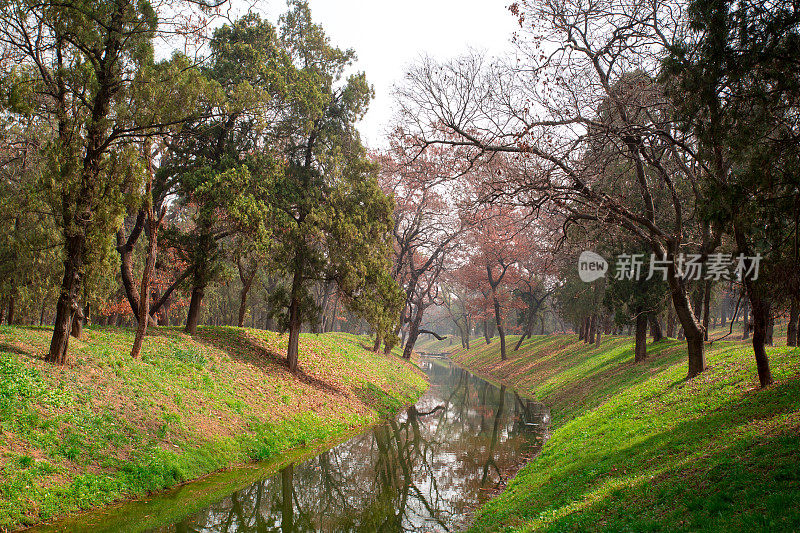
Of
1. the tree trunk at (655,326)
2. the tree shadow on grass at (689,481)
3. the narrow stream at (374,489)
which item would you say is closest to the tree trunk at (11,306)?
the narrow stream at (374,489)

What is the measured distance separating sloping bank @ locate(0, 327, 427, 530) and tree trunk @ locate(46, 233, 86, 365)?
40cm

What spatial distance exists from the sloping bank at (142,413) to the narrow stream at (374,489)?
2.33 feet

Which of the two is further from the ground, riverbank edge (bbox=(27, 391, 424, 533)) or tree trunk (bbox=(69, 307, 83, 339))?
tree trunk (bbox=(69, 307, 83, 339))

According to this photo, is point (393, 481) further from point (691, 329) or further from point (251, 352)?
point (691, 329)

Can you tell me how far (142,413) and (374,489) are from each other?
605 cm

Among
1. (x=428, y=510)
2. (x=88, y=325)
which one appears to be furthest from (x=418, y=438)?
(x=88, y=325)

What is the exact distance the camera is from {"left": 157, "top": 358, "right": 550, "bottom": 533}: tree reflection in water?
1012cm

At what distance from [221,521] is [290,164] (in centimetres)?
1436

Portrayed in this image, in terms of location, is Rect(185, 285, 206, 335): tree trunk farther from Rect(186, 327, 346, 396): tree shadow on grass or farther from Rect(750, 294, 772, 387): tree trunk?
Rect(750, 294, 772, 387): tree trunk

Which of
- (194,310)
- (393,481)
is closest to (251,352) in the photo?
(194,310)

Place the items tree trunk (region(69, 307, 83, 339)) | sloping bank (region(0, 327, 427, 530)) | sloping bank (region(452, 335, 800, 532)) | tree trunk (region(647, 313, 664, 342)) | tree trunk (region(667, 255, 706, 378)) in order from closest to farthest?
sloping bank (region(452, 335, 800, 532)), sloping bank (region(0, 327, 427, 530)), tree trunk (region(69, 307, 83, 339)), tree trunk (region(667, 255, 706, 378)), tree trunk (region(647, 313, 664, 342))

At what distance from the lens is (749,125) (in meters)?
7.97

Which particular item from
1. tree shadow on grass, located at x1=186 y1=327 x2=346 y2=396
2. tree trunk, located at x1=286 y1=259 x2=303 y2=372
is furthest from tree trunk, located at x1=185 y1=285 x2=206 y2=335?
tree trunk, located at x1=286 y1=259 x2=303 y2=372

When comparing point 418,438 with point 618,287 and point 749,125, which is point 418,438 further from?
point 749,125
